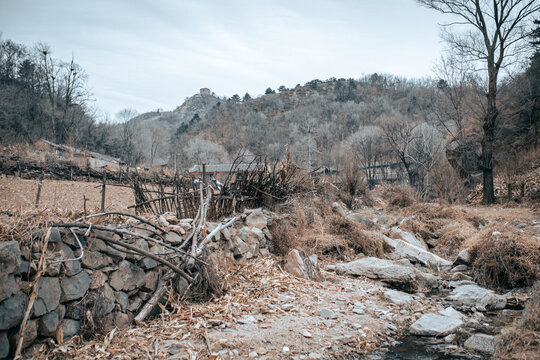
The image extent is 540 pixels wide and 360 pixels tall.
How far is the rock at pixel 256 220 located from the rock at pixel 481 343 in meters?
3.71

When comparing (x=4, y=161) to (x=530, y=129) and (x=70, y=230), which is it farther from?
(x=530, y=129)

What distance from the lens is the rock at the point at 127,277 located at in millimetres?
3000

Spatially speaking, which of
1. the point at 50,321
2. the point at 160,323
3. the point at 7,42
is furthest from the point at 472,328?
the point at 7,42

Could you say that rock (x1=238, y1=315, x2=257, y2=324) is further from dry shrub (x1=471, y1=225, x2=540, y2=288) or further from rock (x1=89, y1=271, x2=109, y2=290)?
dry shrub (x1=471, y1=225, x2=540, y2=288)

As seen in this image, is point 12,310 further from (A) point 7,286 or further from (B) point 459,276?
(B) point 459,276

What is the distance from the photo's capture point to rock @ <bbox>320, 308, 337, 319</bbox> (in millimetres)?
3579

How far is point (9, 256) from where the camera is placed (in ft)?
7.07

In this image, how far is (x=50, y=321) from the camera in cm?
240

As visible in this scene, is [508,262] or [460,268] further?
[460,268]

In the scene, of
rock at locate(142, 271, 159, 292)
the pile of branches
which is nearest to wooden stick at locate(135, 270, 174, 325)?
rock at locate(142, 271, 159, 292)

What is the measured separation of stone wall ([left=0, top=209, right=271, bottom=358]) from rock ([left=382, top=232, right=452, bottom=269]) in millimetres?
5300

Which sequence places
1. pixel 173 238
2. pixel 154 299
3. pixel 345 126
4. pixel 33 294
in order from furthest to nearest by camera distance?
pixel 345 126 < pixel 173 238 < pixel 154 299 < pixel 33 294

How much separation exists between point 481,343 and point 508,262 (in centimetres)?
277

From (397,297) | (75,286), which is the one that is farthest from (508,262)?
(75,286)
